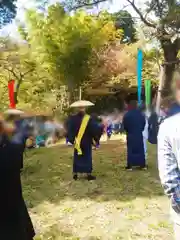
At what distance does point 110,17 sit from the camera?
15.9 m

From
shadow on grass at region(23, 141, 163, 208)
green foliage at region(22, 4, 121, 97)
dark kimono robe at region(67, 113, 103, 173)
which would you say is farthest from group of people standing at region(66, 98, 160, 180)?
green foliage at region(22, 4, 121, 97)

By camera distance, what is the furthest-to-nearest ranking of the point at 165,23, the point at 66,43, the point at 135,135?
the point at 66,43 < the point at 165,23 < the point at 135,135

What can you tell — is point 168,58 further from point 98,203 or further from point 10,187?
point 10,187

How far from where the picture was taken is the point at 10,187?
2645 millimetres

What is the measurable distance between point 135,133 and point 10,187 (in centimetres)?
507

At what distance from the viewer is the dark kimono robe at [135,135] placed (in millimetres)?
7391

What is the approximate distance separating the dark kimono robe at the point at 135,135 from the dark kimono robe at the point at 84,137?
42.0 inches

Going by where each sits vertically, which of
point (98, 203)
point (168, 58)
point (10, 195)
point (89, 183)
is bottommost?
point (98, 203)

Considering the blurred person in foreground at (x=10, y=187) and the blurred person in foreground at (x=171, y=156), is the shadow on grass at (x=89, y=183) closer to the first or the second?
the blurred person in foreground at (x=10, y=187)

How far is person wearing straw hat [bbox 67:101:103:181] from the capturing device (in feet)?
21.1

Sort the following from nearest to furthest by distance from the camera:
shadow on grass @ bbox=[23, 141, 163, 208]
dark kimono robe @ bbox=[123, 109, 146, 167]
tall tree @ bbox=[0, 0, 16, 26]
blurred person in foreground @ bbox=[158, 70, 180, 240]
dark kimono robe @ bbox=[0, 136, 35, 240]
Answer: blurred person in foreground @ bbox=[158, 70, 180, 240], dark kimono robe @ bbox=[0, 136, 35, 240], shadow on grass @ bbox=[23, 141, 163, 208], dark kimono robe @ bbox=[123, 109, 146, 167], tall tree @ bbox=[0, 0, 16, 26]

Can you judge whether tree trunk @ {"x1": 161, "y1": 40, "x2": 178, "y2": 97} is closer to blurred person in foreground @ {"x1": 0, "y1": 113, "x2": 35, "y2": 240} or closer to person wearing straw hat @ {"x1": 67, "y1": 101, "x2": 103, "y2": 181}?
person wearing straw hat @ {"x1": 67, "y1": 101, "x2": 103, "y2": 181}

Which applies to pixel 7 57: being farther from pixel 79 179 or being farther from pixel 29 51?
pixel 79 179

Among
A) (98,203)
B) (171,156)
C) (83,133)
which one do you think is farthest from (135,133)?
(171,156)
